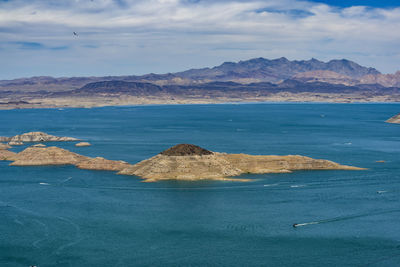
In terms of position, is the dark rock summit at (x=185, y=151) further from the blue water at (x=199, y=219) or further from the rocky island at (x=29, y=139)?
the rocky island at (x=29, y=139)

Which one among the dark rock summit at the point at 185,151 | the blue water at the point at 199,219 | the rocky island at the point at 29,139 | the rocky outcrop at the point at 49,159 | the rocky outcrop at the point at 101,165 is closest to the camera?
the blue water at the point at 199,219

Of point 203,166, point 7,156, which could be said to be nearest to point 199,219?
point 203,166

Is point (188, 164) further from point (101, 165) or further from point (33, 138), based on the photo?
point (33, 138)

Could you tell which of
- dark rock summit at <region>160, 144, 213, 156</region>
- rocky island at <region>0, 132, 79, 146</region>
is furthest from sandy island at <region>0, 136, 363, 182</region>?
rocky island at <region>0, 132, 79, 146</region>

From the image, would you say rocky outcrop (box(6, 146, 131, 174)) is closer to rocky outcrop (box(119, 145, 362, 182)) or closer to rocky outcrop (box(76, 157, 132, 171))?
rocky outcrop (box(76, 157, 132, 171))

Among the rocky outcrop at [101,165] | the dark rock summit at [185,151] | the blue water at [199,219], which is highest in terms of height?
the dark rock summit at [185,151]

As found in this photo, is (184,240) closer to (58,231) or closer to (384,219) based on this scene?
(58,231)

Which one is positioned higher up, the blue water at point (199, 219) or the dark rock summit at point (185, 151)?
the dark rock summit at point (185, 151)

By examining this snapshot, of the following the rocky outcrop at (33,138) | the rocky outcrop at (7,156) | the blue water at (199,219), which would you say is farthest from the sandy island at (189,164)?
the rocky outcrop at (33,138)

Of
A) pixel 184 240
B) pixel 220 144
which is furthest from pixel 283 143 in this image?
pixel 184 240
